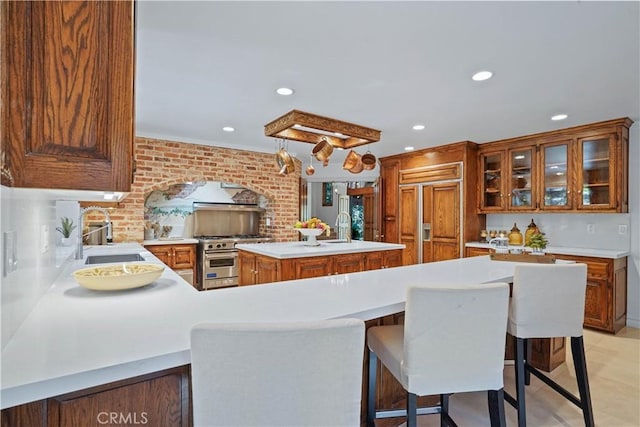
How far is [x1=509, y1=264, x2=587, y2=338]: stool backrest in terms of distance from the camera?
5.43 feet

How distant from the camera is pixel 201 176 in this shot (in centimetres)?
464

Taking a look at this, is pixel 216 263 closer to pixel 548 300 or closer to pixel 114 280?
pixel 114 280

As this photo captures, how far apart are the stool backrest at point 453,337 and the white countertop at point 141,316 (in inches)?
6.6

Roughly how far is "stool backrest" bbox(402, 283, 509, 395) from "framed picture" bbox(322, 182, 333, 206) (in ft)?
24.3

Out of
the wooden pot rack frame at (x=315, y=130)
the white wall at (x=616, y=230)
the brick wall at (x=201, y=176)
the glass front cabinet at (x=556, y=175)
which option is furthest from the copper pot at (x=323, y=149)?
the white wall at (x=616, y=230)

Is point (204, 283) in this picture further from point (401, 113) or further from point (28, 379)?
point (28, 379)

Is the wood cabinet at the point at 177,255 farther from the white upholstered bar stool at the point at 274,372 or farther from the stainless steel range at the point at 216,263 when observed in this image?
the white upholstered bar stool at the point at 274,372

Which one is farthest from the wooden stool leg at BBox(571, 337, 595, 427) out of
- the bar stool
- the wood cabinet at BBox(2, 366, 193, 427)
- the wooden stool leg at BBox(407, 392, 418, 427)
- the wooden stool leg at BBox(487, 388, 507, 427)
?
the wood cabinet at BBox(2, 366, 193, 427)

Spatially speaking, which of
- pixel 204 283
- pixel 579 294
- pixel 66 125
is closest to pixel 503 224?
pixel 579 294

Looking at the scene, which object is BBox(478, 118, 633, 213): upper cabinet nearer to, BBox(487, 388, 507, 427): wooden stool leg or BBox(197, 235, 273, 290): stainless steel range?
BBox(487, 388, 507, 427): wooden stool leg

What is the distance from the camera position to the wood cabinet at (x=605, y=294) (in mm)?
3344

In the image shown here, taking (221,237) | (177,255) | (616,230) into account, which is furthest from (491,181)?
(177,255)

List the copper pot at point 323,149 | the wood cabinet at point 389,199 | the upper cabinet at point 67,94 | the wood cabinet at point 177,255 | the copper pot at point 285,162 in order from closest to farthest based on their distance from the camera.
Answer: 1. the upper cabinet at point 67,94
2. the copper pot at point 323,149
3. the copper pot at point 285,162
4. the wood cabinet at point 177,255
5. the wood cabinet at point 389,199

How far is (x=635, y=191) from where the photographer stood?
3.59 m
